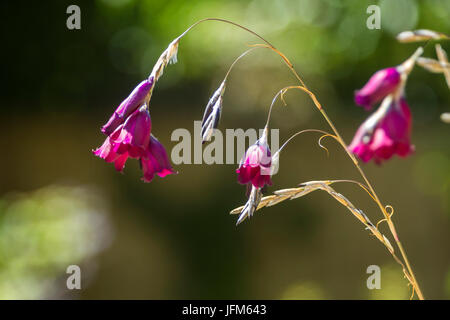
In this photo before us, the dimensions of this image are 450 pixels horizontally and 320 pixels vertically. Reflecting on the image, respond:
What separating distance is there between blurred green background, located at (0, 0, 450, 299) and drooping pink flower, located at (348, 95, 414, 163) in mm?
1682

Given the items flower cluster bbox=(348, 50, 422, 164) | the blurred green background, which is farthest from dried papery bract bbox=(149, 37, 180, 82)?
the blurred green background

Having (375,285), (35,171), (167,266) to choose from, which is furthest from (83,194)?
(375,285)

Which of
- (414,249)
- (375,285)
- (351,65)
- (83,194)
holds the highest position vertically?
(351,65)

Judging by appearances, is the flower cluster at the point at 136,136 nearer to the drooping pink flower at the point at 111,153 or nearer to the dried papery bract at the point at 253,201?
the drooping pink flower at the point at 111,153

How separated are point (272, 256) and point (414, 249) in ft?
2.02

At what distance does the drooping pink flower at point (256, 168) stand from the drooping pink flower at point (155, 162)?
94 mm

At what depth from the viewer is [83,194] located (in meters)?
2.12

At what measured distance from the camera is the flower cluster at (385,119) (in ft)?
1.46

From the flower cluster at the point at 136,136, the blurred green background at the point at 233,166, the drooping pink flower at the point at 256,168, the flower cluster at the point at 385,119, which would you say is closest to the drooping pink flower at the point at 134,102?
the flower cluster at the point at 136,136

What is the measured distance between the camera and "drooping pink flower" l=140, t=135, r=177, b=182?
0.65m

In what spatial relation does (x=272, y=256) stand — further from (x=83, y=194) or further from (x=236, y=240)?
(x=83, y=194)

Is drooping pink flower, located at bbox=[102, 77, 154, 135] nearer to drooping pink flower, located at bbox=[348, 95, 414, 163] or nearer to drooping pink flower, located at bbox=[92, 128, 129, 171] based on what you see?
drooping pink flower, located at bbox=[92, 128, 129, 171]

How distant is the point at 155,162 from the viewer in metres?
0.65

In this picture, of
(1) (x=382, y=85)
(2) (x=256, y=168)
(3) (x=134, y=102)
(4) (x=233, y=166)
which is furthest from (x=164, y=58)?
(4) (x=233, y=166)
